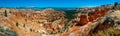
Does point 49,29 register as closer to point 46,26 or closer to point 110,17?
point 46,26

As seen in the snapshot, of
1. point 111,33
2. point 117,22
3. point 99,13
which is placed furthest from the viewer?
point 99,13

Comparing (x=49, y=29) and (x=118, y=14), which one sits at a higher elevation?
(x=118, y=14)

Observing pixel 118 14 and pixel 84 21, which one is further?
pixel 84 21

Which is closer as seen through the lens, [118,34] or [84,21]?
[118,34]

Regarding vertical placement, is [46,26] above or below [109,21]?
below

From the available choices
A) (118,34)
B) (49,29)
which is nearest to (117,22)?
(118,34)

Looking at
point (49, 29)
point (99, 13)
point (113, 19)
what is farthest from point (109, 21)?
point (49, 29)

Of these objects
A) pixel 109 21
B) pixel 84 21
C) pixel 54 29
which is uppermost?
pixel 109 21

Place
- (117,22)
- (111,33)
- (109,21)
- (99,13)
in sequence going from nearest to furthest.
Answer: (111,33), (117,22), (109,21), (99,13)

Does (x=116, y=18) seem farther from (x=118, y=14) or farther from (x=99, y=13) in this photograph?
(x=99, y=13)
